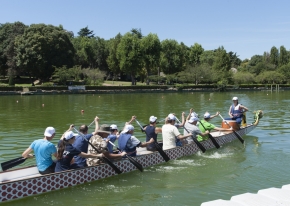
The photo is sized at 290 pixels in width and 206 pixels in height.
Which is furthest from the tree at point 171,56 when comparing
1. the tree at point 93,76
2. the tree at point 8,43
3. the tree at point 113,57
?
the tree at point 8,43

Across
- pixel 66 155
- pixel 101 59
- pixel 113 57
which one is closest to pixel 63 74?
pixel 113 57

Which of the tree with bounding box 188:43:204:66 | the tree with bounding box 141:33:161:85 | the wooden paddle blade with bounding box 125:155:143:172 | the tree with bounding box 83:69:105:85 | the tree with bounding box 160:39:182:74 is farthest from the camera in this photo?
the tree with bounding box 188:43:204:66

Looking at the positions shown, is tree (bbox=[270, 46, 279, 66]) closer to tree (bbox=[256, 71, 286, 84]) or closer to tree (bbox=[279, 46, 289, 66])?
tree (bbox=[279, 46, 289, 66])

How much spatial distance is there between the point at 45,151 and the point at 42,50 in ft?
231

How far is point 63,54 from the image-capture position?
79.9 metres

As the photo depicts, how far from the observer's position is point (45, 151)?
9.55 m

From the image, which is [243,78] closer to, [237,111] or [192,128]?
[237,111]

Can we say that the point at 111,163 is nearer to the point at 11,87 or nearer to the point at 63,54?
the point at 11,87

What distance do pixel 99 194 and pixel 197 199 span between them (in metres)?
2.87

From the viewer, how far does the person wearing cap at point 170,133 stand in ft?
42.9

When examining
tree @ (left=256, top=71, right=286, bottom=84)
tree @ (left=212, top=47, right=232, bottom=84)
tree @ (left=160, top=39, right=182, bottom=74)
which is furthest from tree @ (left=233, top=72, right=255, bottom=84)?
tree @ (left=160, top=39, right=182, bottom=74)

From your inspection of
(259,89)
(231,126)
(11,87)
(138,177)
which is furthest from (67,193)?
(259,89)

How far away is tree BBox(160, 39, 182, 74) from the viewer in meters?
96.9

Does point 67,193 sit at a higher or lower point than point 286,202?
lower
